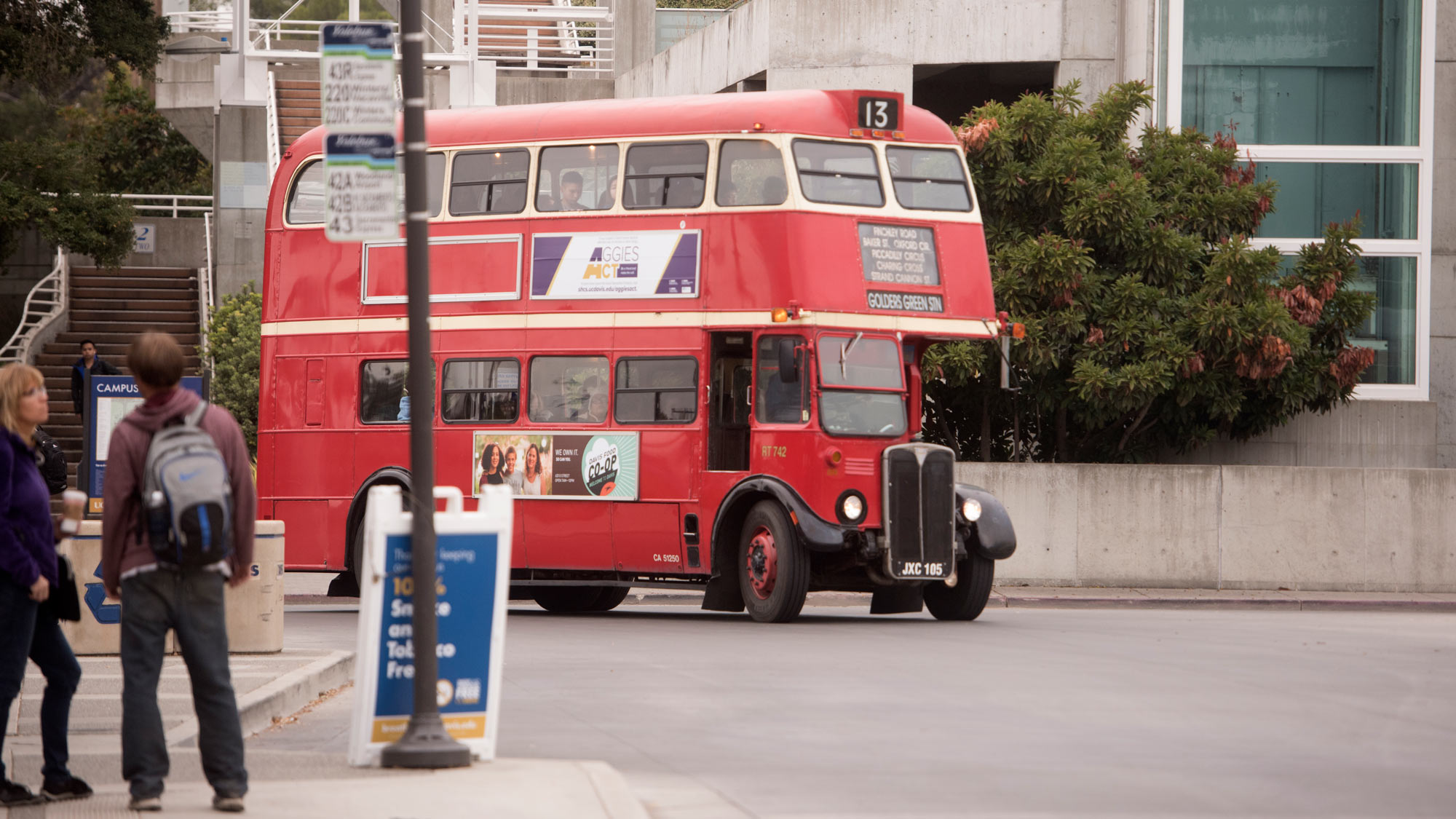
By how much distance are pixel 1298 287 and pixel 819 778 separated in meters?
17.7

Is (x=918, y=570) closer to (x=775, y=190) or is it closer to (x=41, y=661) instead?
(x=775, y=190)

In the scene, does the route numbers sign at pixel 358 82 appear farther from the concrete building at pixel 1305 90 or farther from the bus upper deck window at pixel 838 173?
the concrete building at pixel 1305 90

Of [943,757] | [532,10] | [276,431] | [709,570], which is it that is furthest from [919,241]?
[532,10]

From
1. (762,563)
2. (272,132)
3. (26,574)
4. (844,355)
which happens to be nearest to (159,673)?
(26,574)

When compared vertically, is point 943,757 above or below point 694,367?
below

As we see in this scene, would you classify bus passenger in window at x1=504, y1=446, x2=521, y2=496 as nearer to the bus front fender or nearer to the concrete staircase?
the bus front fender

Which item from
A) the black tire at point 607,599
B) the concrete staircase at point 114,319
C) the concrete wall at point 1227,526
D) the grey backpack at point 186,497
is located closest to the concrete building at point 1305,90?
the concrete wall at point 1227,526

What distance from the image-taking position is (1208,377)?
23.9m

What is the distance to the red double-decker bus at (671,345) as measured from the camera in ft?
54.6

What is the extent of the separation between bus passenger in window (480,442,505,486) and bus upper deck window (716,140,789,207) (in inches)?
132

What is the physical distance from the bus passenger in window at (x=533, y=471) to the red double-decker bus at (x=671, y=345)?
0.10 ft

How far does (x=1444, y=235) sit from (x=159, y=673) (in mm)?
24354

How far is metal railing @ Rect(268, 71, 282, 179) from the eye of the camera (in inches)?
1382

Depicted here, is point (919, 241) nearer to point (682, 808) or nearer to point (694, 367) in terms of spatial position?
point (694, 367)
